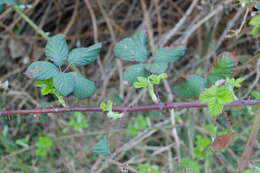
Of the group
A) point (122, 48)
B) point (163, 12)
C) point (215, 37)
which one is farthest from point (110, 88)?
point (122, 48)

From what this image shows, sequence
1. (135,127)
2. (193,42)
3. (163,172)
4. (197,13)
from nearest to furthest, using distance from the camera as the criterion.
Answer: (163,172) → (135,127) → (197,13) → (193,42)

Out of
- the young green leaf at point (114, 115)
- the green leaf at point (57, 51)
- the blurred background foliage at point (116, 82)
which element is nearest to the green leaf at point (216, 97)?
the young green leaf at point (114, 115)

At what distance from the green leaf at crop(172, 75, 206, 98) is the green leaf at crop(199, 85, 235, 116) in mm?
108

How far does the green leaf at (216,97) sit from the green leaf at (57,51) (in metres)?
0.28

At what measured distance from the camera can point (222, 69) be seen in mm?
716

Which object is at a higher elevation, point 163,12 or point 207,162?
point 163,12

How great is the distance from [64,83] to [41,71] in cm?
5

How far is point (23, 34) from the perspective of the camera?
1.75 meters

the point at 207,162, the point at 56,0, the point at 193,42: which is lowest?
the point at 207,162

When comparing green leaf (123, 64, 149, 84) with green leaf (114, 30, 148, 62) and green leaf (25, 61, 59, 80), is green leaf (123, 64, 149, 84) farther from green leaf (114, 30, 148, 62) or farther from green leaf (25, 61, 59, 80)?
green leaf (25, 61, 59, 80)

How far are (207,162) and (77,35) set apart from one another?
0.89 meters

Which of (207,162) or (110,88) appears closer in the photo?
(207,162)

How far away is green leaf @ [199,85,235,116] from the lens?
0.59m

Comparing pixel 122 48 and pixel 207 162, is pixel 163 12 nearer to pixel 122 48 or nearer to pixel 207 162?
pixel 207 162
